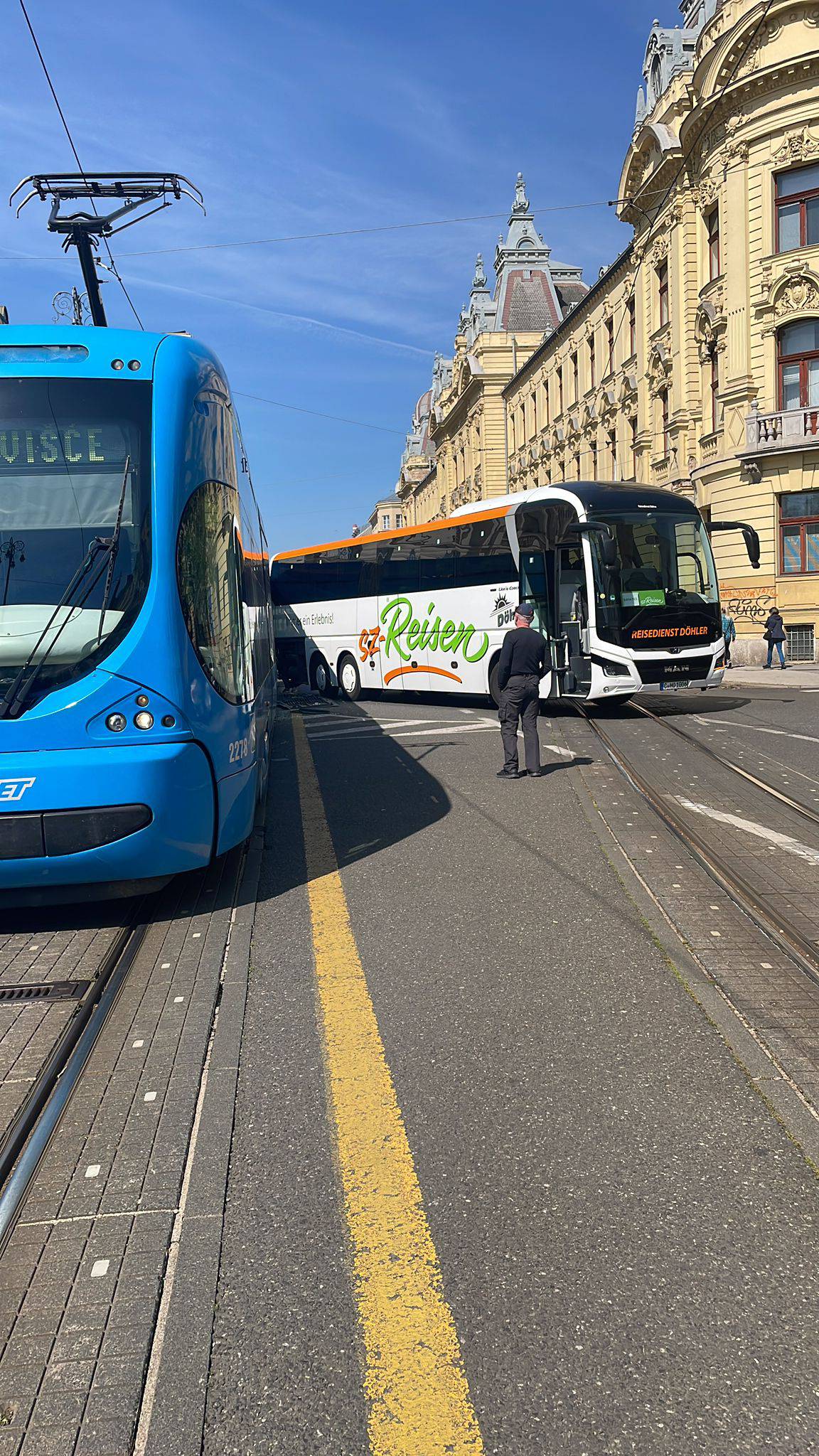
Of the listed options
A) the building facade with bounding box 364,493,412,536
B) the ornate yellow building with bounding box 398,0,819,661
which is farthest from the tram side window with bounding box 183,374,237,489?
the building facade with bounding box 364,493,412,536

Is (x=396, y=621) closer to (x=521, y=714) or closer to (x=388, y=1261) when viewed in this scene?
(x=521, y=714)

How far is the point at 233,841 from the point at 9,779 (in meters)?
1.34

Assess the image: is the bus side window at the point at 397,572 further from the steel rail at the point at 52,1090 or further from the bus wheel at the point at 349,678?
the steel rail at the point at 52,1090

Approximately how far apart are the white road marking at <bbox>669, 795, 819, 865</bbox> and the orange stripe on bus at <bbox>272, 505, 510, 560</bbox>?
10819mm

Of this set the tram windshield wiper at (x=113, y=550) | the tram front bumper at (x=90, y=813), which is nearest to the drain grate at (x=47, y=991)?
the tram front bumper at (x=90, y=813)

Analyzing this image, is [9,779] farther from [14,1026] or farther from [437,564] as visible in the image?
[437,564]

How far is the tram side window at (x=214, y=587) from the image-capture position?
5.68 m

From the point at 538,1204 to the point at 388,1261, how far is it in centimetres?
45

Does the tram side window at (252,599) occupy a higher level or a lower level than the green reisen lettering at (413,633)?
higher

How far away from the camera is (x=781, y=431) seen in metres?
30.9

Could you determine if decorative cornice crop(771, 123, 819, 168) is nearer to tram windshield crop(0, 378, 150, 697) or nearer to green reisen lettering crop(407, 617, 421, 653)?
green reisen lettering crop(407, 617, 421, 653)

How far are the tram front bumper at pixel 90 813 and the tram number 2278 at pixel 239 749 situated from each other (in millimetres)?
579

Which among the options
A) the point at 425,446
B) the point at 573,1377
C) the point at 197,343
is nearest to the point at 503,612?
the point at 197,343

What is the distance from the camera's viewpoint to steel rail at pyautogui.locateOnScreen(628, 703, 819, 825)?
834 centimetres
